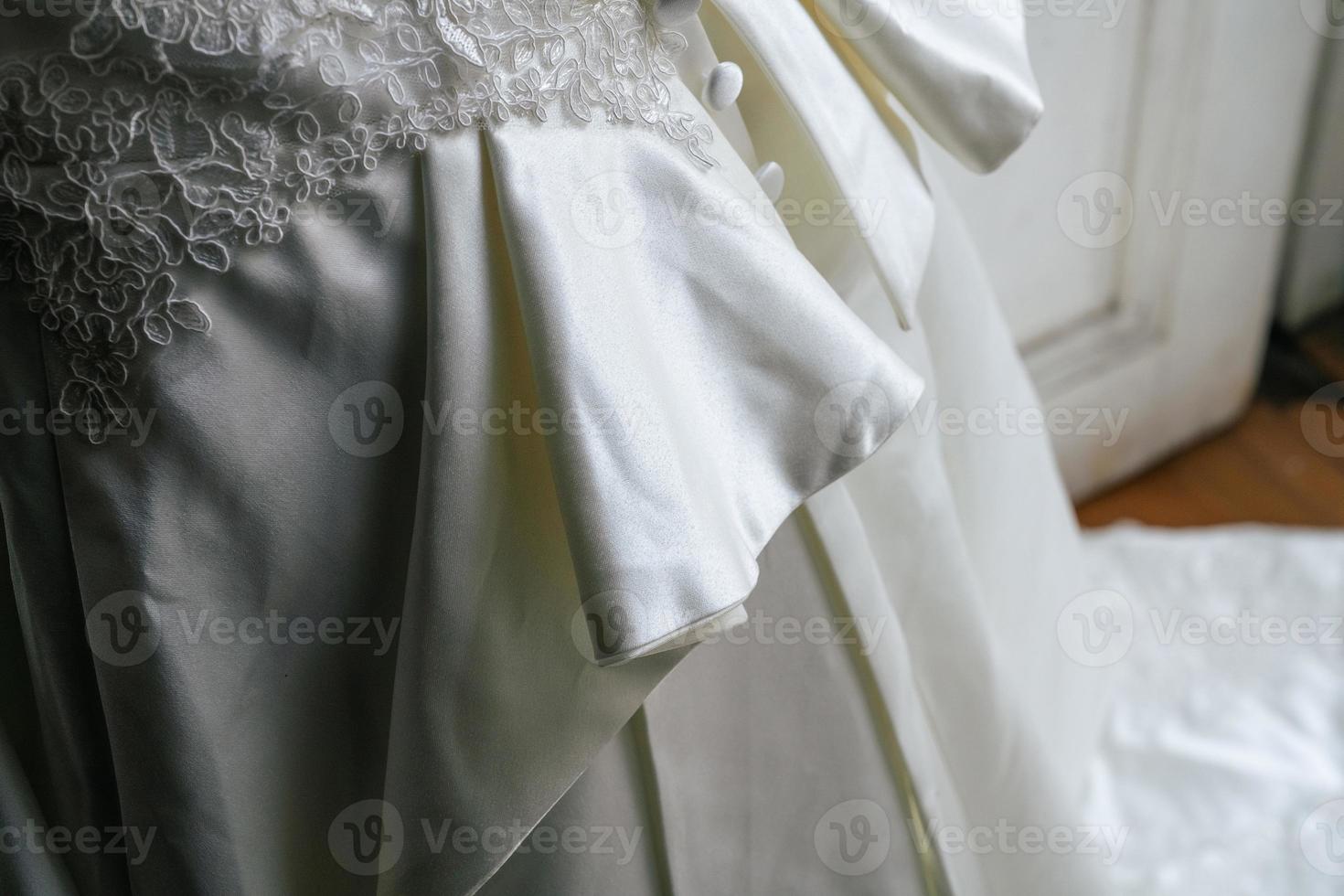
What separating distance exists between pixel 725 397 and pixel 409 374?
0.16m

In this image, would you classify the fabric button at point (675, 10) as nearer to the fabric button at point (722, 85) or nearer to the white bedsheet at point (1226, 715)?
the fabric button at point (722, 85)

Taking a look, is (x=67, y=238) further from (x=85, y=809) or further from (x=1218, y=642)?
(x=1218, y=642)

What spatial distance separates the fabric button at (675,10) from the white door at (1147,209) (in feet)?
2.16

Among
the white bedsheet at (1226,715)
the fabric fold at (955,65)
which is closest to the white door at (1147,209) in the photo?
the white bedsheet at (1226,715)

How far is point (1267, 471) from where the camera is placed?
1385 millimetres

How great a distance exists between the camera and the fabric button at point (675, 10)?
509mm

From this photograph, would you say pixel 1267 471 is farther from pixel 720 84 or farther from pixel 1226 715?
pixel 720 84

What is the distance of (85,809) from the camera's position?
1.89 feet

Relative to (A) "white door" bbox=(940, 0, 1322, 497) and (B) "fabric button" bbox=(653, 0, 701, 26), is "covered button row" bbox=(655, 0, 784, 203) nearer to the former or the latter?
(B) "fabric button" bbox=(653, 0, 701, 26)

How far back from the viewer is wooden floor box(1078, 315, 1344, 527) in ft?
4.36

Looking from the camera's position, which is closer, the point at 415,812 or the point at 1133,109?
the point at 415,812

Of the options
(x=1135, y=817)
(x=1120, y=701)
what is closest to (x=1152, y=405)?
(x=1120, y=701)

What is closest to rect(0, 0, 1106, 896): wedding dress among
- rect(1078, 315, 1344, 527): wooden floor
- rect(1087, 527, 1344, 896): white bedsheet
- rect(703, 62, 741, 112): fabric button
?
rect(703, 62, 741, 112): fabric button

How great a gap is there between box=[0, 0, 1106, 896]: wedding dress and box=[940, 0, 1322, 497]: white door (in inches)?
22.9
